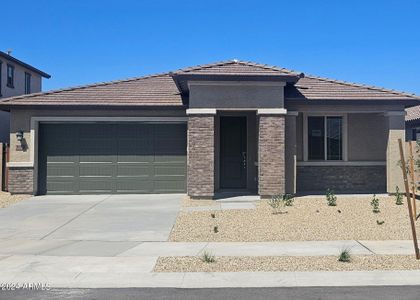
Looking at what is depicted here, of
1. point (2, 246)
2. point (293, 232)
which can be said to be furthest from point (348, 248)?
point (2, 246)

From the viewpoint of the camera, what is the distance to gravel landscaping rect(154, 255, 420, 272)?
757cm

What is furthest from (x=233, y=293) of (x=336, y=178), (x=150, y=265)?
(x=336, y=178)

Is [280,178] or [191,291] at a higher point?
[280,178]

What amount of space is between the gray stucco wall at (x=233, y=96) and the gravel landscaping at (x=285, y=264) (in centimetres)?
810

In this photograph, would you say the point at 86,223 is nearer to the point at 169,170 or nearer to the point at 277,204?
the point at 277,204

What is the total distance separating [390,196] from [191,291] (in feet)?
39.4

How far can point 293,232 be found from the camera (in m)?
10.7

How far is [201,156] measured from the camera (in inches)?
614

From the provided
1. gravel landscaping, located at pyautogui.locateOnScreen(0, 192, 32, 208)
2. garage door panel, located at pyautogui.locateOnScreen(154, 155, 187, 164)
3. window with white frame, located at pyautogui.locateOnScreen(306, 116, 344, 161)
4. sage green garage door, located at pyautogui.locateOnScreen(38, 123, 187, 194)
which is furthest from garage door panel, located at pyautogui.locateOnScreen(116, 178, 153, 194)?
window with white frame, located at pyautogui.locateOnScreen(306, 116, 344, 161)

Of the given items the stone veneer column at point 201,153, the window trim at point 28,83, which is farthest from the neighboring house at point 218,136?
the window trim at point 28,83

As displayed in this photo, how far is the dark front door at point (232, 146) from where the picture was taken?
17.7 meters

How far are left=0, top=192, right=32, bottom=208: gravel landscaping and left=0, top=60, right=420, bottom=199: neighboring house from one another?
0.33 meters

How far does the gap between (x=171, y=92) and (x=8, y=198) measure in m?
7.05

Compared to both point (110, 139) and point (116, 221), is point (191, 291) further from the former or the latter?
point (110, 139)
